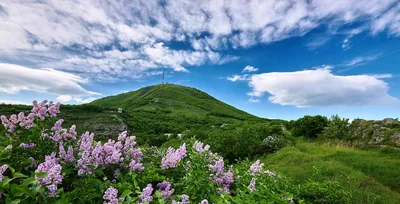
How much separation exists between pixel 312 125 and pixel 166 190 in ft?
67.0

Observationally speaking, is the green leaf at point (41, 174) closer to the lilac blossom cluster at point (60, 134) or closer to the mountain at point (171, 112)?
the lilac blossom cluster at point (60, 134)

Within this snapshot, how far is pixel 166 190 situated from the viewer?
8.84ft

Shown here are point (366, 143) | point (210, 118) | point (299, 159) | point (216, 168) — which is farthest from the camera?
point (210, 118)

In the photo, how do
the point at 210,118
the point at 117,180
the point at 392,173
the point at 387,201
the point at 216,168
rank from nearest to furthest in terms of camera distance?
the point at 117,180 < the point at 216,168 < the point at 387,201 < the point at 392,173 < the point at 210,118

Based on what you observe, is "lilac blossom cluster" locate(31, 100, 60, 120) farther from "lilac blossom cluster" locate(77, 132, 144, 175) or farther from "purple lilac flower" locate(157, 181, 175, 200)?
"purple lilac flower" locate(157, 181, 175, 200)

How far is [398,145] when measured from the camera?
42.5 ft

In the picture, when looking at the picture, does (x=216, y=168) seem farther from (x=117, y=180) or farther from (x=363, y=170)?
(x=363, y=170)

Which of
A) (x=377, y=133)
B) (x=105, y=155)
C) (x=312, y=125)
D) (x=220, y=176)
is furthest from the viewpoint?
(x=312, y=125)

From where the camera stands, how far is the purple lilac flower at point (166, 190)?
103 inches

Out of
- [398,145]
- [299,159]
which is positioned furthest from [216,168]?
[398,145]

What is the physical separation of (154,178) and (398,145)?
1485cm

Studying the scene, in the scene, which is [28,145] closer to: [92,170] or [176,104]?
[92,170]

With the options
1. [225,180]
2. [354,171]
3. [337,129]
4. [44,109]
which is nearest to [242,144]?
[354,171]

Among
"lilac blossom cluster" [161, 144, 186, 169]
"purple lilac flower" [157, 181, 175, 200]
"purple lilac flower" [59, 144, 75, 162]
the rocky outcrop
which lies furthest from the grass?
"purple lilac flower" [59, 144, 75, 162]
